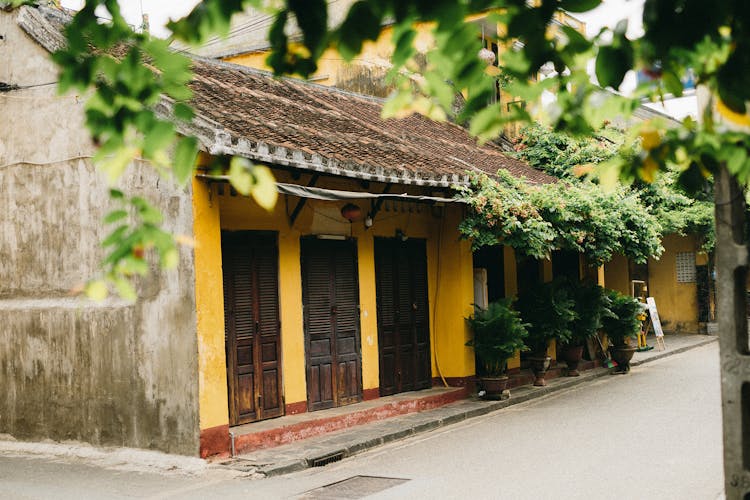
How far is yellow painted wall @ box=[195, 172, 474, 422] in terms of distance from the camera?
970cm

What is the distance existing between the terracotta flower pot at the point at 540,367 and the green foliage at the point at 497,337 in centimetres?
161

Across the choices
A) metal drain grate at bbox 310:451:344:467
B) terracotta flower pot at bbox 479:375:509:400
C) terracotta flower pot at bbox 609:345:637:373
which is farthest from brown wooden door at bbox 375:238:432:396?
terracotta flower pot at bbox 609:345:637:373

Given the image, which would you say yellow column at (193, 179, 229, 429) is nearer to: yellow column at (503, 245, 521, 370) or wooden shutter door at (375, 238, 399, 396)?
wooden shutter door at (375, 238, 399, 396)

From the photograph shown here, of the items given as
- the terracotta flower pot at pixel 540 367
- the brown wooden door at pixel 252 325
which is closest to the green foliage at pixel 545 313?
the terracotta flower pot at pixel 540 367

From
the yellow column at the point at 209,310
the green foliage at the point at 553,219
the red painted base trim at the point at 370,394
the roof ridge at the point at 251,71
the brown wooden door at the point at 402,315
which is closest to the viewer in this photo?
the yellow column at the point at 209,310

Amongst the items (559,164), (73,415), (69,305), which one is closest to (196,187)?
(69,305)

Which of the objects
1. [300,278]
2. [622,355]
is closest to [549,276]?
[622,355]

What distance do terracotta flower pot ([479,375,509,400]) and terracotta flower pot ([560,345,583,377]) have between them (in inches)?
137

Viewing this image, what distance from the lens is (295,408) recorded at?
1148 centimetres

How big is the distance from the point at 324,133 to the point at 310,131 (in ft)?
1.25

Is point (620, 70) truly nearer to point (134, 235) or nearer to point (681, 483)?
point (134, 235)

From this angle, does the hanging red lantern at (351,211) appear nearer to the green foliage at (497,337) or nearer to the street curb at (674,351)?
the green foliage at (497,337)

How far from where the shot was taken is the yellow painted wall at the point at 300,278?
970cm

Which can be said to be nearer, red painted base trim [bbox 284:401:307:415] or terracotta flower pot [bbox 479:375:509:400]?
red painted base trim [bbox 284:401:307:415]
